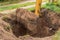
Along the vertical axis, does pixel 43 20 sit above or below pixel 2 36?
below

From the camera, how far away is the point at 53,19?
648 inches

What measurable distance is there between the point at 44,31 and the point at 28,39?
163 inches

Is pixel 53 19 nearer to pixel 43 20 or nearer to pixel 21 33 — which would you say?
pixel 43 20

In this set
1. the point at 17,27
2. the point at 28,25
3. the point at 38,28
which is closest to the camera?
the point at 17,27

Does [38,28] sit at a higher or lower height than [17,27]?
lower

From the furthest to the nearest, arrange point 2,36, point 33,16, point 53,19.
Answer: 1. point 53,19
2. point 33,16
3. point 2,36

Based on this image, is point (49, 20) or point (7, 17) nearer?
point (7, 17)

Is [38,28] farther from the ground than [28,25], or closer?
closer

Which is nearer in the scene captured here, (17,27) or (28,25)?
(17,27)

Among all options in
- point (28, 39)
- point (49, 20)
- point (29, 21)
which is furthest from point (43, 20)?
point (28, 39)

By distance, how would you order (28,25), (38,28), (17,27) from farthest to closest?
(38,28) → (28,25) → (17,27)

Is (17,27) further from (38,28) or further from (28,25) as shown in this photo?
(38,28)

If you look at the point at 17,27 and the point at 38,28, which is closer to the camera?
the point at 17,27

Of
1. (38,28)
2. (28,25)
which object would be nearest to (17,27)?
(28,25)
